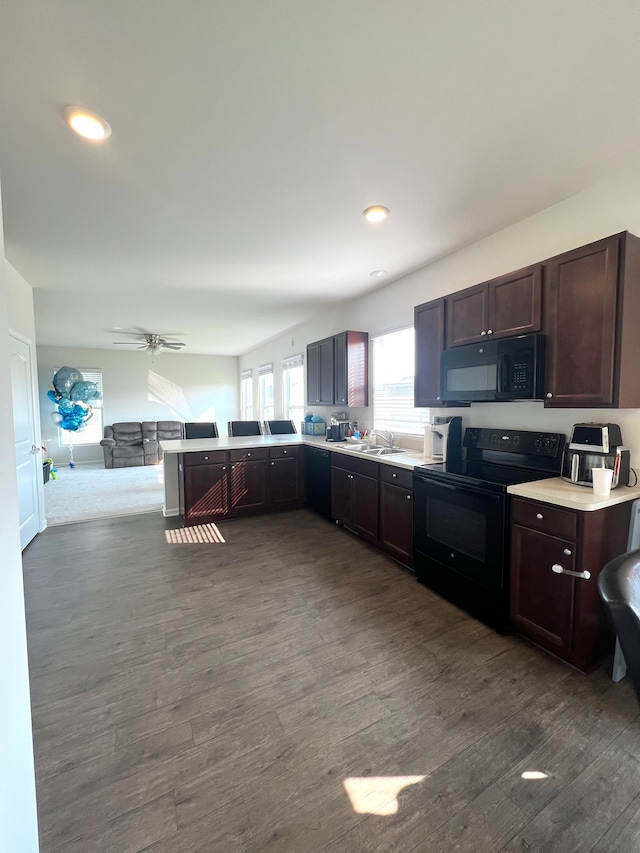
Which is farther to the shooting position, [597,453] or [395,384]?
[395,384]

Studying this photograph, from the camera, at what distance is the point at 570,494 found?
6.21ft

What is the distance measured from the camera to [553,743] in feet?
4.91

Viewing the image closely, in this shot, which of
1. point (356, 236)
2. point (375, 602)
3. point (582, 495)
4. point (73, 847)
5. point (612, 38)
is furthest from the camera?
point (356, 236)

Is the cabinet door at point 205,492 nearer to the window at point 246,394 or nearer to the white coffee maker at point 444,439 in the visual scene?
the white coffee maker at point 444,439

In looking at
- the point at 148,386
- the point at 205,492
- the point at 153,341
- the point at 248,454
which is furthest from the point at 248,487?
the point at 148,386

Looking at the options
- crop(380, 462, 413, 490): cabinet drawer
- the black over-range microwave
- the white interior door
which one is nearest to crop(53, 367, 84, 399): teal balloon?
the white interior door

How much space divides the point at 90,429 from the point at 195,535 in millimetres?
6425

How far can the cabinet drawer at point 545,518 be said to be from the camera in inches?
71.5

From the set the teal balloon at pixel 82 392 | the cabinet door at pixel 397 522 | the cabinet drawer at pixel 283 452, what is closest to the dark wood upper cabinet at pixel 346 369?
the cabinet drawer at pixel 283 452

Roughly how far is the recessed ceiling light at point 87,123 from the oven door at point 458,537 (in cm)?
281

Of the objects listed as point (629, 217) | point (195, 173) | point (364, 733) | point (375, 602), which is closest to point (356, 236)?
point (195, 173)

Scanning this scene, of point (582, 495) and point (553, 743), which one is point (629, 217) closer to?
point (582, 495)

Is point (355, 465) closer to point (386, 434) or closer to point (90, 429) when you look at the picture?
point (386, 434)

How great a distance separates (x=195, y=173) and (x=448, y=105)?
145 centimetres
